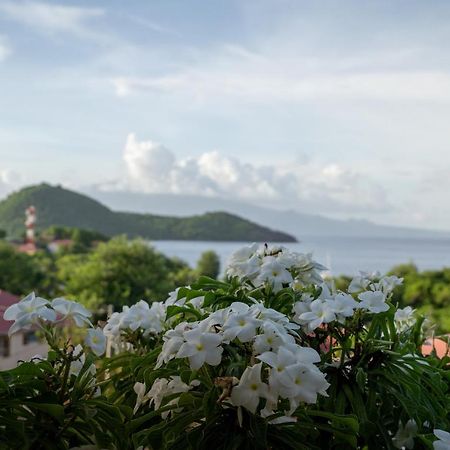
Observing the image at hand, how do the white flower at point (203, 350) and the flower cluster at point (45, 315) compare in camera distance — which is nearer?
the white flower at point (203, 350)

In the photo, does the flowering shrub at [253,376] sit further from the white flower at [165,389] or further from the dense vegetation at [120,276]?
the dense vegetation at [120,276]

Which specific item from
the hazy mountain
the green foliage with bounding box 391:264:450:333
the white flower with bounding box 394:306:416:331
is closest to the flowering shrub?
the white flower with bounding box 394:306:416:331

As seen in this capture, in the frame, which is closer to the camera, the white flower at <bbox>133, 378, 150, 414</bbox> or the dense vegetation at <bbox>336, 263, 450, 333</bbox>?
the white flower at <bbox>133, 378, 150, 414</bbox>

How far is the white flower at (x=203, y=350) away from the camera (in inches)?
36.3

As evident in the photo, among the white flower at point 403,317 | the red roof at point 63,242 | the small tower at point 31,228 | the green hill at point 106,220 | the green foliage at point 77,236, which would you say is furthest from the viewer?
the green hill at point 106,220

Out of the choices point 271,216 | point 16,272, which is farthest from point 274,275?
point 271,216

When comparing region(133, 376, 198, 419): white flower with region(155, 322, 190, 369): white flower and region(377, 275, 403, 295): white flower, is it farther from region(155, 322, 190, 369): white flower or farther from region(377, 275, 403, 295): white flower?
region(377, 275, 403, 295): white flower

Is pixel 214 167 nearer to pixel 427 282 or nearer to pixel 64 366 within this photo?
pixel 427 282

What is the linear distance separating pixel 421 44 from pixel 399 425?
533 cm

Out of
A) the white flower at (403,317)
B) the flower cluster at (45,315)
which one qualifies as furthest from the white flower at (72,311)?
the white flower at (403,317)

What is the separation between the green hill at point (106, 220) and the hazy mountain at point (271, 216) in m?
6.35

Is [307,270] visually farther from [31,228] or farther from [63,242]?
[31,228]

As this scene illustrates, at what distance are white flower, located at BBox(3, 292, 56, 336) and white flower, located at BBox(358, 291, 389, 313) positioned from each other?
0.50 meters

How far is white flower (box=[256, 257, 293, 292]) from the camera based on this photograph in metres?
1.16
